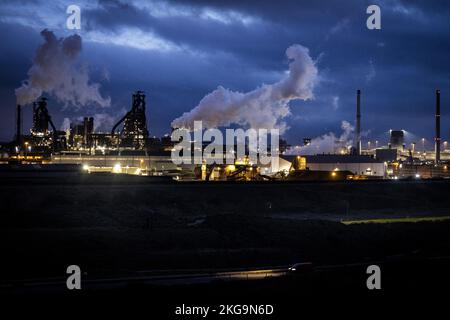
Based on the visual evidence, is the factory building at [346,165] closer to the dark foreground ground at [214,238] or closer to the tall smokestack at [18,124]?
the dark foreground ground at [214,238]

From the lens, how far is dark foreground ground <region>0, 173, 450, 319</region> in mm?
23812

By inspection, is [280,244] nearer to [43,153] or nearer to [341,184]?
[341,184]

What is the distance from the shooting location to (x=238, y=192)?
2312 inches

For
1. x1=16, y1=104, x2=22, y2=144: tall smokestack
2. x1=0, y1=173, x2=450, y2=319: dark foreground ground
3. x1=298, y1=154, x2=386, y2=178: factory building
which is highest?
x1=16, y1=104, x2=22, y2=144: tall smokestack

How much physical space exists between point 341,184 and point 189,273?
3980 cm

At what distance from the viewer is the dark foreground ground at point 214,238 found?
23812mm

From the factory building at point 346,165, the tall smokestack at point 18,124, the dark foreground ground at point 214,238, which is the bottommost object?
the dark foreground ground at point 214,238

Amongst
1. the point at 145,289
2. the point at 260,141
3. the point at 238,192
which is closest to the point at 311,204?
the point at 238,192

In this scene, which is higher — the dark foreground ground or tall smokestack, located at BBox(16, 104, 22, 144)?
tall smokestack, located at BBox(16, 104, 22, 144)

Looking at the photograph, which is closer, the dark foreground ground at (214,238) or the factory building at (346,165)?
the dark foreground ground at (214,238)

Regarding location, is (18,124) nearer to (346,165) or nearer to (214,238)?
(346,165)

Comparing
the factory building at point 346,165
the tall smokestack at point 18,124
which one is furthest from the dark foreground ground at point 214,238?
the tall smokestack at point 18,124

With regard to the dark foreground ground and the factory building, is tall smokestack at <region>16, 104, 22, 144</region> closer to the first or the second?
the dark foreground ground

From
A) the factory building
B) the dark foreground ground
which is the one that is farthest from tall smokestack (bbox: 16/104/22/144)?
the factory building
